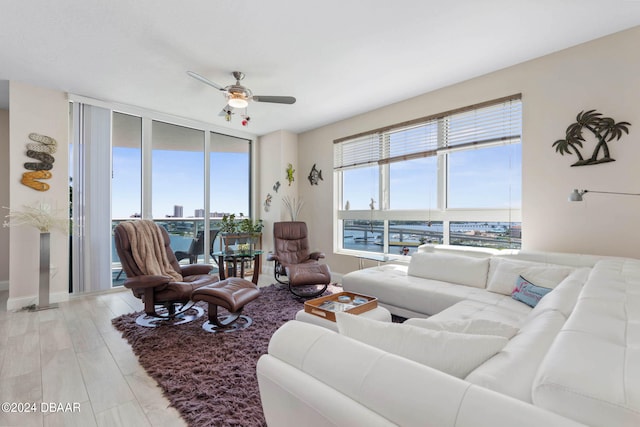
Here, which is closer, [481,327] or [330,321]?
[481,327]

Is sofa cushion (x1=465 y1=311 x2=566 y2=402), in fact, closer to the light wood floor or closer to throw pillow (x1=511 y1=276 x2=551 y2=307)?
throw pillow (x1=511 y1=276 x2=551 y2=307)

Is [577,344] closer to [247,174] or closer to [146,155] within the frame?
[146,155]

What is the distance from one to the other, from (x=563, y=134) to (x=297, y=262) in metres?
3.56

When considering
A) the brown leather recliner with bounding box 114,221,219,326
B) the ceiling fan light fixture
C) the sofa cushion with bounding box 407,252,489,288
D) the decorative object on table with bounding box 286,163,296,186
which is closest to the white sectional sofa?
the sofa cushion with bounding box 407,252,489,288

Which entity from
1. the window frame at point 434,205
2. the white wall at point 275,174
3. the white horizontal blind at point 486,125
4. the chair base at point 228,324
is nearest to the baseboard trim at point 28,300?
the chair base at point 228,324

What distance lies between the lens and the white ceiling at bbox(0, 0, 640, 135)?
2.21 m

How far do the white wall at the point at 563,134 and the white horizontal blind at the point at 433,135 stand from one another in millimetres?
121

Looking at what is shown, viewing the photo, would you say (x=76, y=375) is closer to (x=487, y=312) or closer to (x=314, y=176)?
(x=487, y=312)

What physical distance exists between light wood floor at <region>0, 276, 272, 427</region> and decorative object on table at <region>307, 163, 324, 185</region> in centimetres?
349

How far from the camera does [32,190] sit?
138 inches

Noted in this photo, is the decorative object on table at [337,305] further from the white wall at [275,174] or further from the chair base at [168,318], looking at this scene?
the white wall at [275,174]

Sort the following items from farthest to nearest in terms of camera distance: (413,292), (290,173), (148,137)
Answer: (290,173) → (148,137) → (413,292)

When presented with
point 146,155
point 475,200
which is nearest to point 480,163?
point 475,200

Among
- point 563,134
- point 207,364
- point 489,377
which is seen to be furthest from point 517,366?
point 563,134
